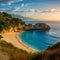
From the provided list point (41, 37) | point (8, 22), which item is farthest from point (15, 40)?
point (41, 37)

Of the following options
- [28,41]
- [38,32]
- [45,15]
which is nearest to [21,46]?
[28,41]

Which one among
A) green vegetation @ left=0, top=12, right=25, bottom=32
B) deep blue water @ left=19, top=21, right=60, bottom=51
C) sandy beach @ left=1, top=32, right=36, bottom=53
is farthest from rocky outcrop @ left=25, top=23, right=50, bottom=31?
sandy beach @ left=1, top=32, right=36, bottom=53

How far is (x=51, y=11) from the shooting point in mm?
6293

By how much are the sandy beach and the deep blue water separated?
0.38 ft

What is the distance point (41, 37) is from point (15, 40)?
2.59 feet

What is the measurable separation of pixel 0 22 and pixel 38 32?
4.02ft

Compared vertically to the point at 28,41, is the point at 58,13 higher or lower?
higher

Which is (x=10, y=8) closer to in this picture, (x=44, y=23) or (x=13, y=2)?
(x=13, y=2)

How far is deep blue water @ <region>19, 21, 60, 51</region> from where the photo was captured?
20.0ft

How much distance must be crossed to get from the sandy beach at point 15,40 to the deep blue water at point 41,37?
116 mm

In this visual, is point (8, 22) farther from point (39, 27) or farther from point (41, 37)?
point (41, 37)

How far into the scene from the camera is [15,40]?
6.35 metres

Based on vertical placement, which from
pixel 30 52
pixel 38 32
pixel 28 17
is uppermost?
pixel 28 17

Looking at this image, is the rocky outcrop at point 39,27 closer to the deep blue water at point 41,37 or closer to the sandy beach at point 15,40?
the deep blue water at point 41,37
